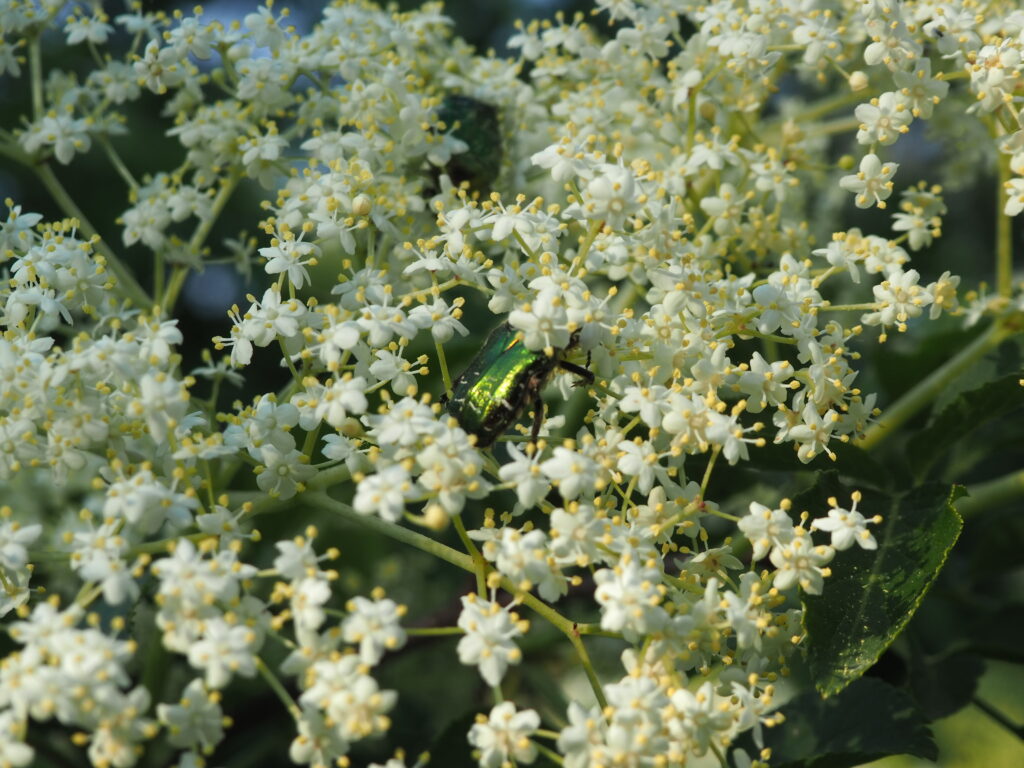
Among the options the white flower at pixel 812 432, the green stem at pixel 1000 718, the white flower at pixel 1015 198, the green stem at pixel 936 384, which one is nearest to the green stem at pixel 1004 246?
the green stem at pixel 936 384

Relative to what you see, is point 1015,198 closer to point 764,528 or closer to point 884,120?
point 884,120

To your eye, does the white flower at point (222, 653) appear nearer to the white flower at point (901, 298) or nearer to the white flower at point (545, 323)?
the white flower at point (545, 323)

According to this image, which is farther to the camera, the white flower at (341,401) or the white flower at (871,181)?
the white flower at (871,181)

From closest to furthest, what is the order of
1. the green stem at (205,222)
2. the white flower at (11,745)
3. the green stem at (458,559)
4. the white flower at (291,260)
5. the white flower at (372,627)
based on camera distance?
the white flower at (11,745) → the white flower at (372,627) → the green stem at (458,559) → the white flower at (291,260) → the green stem at (205,222)

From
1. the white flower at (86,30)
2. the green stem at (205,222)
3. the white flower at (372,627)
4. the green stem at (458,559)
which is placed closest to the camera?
the white flower at (372,627)

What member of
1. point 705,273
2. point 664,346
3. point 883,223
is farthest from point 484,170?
point 883,223

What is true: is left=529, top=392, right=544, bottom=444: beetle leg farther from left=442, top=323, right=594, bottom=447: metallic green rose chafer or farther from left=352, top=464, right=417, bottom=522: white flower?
left=352, top=464, right=417, bottom=522: white flower

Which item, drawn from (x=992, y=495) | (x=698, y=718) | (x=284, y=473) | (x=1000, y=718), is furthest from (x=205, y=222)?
(x=1000, y=718)
